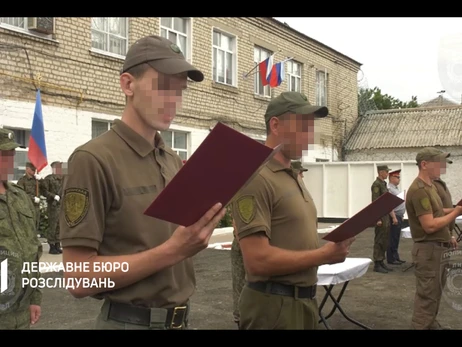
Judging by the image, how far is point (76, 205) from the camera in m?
1.63

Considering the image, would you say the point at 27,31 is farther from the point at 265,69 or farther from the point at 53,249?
the point at 265,69

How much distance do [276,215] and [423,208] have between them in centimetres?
260

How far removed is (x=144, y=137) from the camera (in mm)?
1879

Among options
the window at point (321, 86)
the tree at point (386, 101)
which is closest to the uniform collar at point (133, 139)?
the window at point (321, 86)

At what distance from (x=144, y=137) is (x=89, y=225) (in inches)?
16.6

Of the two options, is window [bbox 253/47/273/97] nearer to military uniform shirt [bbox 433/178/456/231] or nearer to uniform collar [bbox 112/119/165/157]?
military uniform shirt [bbox 433/178/456/231]

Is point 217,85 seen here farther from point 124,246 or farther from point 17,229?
point 124,246

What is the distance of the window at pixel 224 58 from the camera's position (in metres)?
15.3

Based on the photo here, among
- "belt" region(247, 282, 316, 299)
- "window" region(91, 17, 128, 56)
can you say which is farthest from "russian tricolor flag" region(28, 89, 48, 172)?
"belt" region(247, 282, 316, 299)

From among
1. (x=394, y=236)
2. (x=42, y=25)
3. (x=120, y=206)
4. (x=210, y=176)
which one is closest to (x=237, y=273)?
(x=120, y=206)

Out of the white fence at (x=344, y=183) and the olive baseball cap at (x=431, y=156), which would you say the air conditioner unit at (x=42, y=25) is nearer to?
the olive baseball cap at (x=431, y=156)

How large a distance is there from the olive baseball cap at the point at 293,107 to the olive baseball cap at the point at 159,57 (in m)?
0.83

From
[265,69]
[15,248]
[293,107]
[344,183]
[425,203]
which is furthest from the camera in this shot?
[344,183]

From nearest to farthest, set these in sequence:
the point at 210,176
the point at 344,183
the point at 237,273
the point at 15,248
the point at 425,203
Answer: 1. the point at 210,176
2. the point at 15,248
3. the point at 425,203
4. the point at 237,273
5. the point at 344,183
